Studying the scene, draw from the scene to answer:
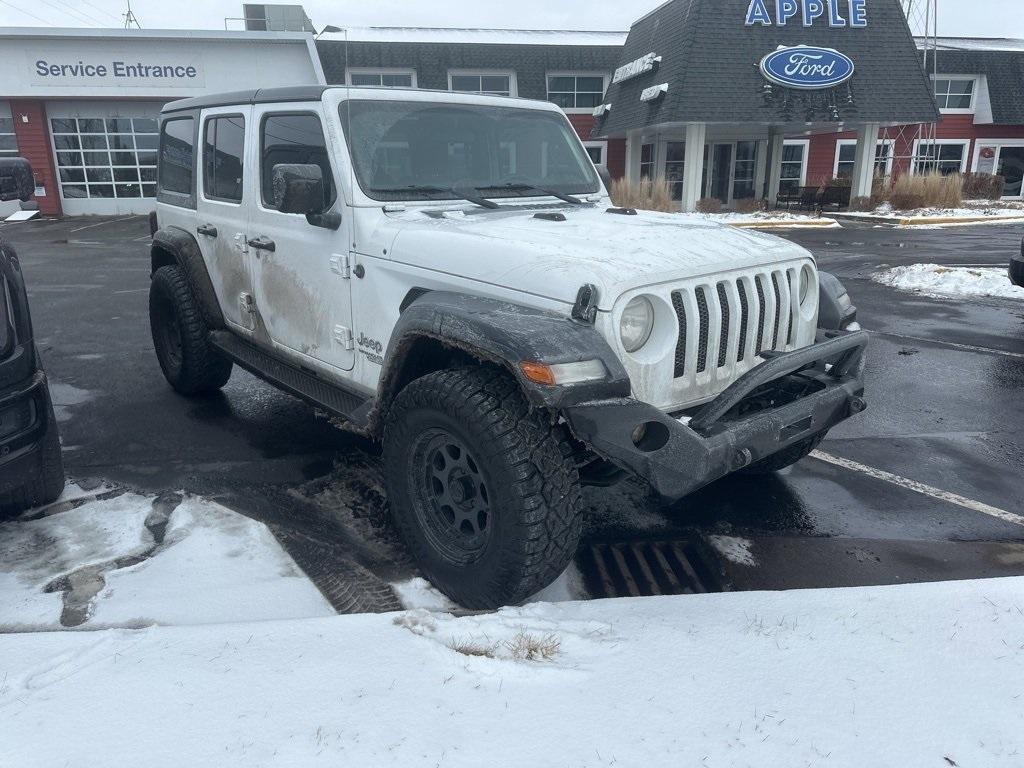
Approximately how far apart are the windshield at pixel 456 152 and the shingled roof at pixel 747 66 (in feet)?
58.5

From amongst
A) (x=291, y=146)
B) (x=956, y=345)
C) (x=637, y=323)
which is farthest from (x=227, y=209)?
(x=956, y=345)

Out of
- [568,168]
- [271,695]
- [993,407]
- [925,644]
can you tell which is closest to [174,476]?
[271,695]

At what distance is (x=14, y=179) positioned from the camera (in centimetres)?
403

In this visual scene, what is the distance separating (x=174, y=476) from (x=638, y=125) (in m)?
20.7

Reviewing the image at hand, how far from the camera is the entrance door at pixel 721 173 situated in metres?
26.6

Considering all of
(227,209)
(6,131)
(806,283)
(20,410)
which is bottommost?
(20,410)

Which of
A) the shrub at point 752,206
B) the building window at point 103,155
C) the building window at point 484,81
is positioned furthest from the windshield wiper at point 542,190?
the building window at point 484,81

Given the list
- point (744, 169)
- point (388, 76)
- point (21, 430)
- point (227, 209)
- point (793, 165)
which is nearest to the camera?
point (21, 430)

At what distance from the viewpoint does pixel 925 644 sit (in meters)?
2.53

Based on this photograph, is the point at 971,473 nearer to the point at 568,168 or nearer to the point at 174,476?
the point at 568,168

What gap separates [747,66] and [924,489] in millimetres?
20146

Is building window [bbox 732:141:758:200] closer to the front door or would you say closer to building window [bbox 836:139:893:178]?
building window [bbox 836:139:893:178]

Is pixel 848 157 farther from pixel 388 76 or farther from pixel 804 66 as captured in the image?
pixel 388 76

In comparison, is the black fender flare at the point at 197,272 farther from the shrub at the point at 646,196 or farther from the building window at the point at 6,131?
the building window at the point at 6,131
